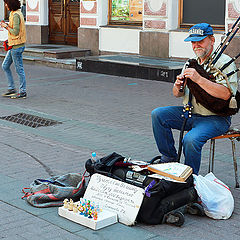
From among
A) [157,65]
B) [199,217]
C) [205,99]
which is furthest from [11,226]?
[157,65]

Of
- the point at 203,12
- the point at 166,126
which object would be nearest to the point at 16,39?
the point at 203,12

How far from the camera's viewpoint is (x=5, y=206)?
458cm

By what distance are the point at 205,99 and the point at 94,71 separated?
28.8ft

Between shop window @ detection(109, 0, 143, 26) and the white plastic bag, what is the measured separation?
10.4 metres

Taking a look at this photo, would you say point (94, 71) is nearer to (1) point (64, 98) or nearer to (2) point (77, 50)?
(2) point (77, 50)

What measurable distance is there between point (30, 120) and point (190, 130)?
3711 mm

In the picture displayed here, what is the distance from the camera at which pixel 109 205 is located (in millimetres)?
4344

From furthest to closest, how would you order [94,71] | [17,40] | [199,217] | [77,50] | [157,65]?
[77,50] < [94,71] < [157,65] < [17,40] < [199,217]

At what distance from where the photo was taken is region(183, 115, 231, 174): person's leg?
15.4ft

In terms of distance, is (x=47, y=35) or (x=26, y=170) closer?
(x=26, y=170)

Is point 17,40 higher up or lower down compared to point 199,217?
higher up

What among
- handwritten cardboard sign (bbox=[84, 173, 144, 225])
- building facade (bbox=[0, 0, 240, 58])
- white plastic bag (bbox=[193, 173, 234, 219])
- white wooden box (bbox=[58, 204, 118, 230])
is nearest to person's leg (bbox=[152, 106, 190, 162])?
white plastic bag (bbox=[193, 173, 234, 219])

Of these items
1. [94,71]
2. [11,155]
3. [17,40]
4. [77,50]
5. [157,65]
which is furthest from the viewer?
[77,50]

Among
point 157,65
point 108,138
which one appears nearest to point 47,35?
point 157,65
